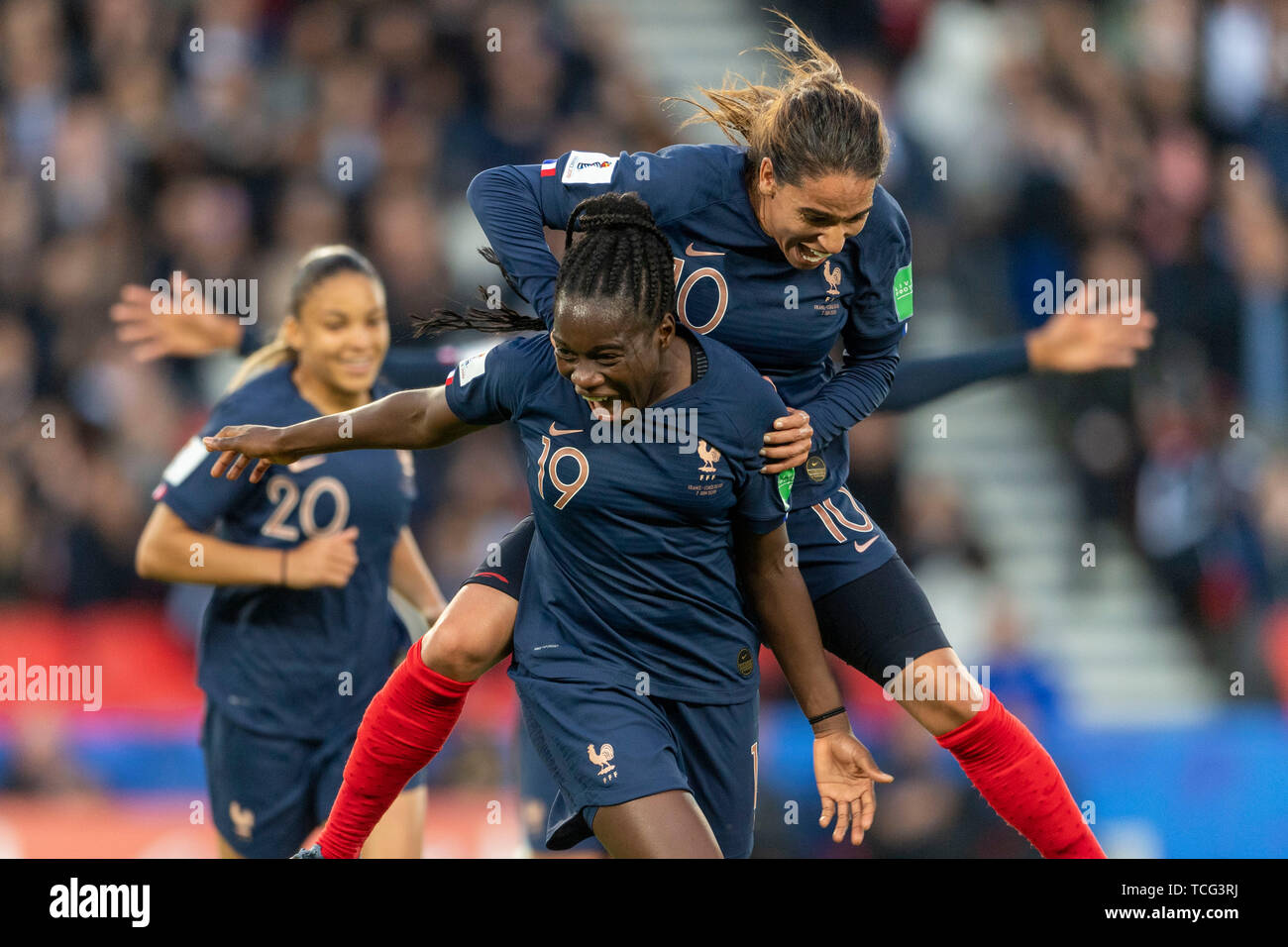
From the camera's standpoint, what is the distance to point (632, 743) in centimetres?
329

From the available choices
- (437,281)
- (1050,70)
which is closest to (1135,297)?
(1050,70)

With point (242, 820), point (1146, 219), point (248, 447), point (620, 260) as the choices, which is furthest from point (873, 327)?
point (1146, 219)

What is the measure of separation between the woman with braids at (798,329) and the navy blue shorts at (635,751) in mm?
250

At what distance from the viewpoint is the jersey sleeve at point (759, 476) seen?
3.33 metres

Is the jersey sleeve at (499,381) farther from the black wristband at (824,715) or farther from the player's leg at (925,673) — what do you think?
the black wristband at (824,715)

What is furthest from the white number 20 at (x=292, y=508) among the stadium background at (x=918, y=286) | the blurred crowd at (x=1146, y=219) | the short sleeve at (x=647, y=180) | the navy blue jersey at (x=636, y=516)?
the blurred crowd at (x=1146, y=219)

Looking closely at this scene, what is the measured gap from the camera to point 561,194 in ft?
12.1

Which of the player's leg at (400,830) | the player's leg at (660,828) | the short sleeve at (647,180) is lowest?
the player's leg at (400,830)

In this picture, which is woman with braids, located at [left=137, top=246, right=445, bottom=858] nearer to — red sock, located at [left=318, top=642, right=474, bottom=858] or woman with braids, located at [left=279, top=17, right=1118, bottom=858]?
red sock, located at [left=318, top=642, right=474, bottom=858]

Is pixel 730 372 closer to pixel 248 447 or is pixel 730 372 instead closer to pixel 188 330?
pixel 248 447

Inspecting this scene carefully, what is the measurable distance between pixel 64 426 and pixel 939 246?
A: 450cm

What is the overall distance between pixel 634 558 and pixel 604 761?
0.43m

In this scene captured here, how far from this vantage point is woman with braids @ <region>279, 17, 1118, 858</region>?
3.49 metres

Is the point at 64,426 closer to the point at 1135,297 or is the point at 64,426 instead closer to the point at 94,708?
the point at 94,708
